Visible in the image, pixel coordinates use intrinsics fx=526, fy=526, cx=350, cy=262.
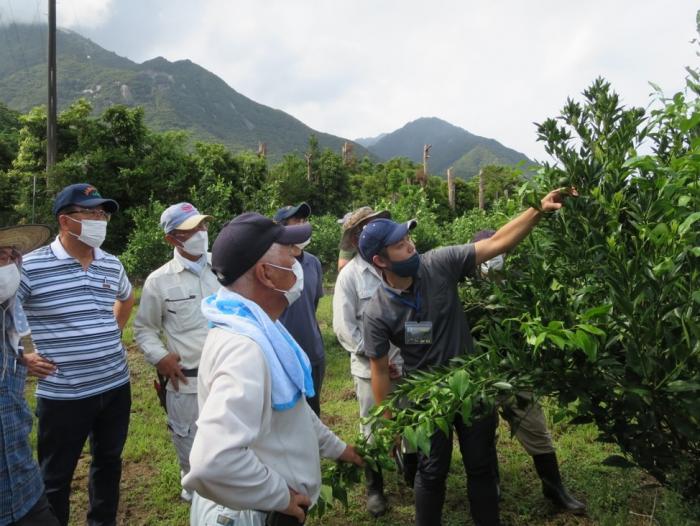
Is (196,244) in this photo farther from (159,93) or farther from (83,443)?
(159,93)

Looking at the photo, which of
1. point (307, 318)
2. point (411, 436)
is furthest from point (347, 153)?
point (411, 436)

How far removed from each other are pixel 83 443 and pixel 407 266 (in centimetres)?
215

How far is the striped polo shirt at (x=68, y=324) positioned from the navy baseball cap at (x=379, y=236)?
1685 mm

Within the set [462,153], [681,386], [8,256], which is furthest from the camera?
[462,153]

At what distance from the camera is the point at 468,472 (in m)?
2.86

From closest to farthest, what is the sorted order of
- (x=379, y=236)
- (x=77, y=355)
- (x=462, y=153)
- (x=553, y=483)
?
(x=379, y=236)
(x=77, y=355)
(x=553, y=483)
(x=462, y=153)

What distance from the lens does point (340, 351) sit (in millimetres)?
8203

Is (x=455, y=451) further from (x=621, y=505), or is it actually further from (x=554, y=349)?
(x=554, y=349)

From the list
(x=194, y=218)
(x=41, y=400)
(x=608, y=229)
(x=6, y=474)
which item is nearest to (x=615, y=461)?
(x=608, y=229)

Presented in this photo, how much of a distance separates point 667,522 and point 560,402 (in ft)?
2.61

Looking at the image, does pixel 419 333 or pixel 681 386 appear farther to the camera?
pixel 419 333

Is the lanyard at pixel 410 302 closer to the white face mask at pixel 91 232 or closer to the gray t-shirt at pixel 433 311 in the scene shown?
the gray t-shirt at pixel 433 311

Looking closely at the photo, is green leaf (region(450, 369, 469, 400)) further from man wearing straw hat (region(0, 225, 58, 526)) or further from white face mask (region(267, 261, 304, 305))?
man wearing straw hat (region(0, 225, 58, 526))

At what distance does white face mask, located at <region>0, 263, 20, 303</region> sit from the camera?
2289 mm
